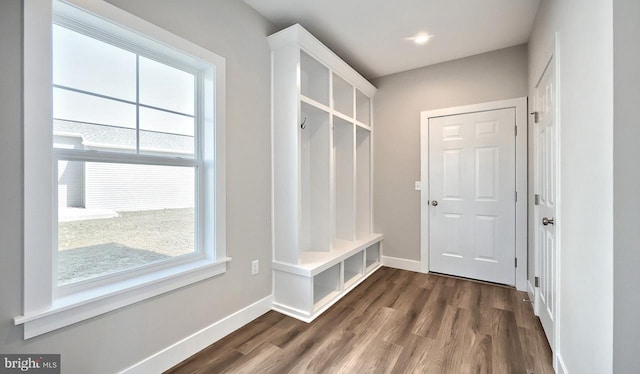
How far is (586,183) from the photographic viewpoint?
1.18m

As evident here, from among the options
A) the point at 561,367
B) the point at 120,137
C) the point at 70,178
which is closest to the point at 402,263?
the point at 561,367

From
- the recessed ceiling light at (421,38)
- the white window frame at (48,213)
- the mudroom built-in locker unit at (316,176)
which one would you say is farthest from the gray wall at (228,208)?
the recessed ceiling light at (421,38)

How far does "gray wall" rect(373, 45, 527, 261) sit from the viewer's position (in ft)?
9.80

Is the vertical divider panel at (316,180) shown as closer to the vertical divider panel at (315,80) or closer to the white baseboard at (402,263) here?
the vertical divider panel at (315,80)

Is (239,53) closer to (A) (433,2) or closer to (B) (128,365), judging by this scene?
(A) (433,2)

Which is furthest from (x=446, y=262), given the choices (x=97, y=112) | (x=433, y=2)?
(x=97, y=112)

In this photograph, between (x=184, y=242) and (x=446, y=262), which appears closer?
(x=184, y=242)

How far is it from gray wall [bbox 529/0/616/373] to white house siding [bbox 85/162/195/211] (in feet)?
7.29

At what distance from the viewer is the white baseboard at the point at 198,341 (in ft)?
5.14

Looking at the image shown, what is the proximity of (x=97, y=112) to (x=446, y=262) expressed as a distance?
357 centimetres

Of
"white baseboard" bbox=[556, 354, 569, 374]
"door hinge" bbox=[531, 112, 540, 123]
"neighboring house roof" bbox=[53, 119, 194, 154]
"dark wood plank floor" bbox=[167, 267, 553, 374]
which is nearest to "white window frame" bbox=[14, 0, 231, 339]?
"neighboring house roof" bbox=[53, 119, 194, 154]

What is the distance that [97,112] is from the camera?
1485 mm

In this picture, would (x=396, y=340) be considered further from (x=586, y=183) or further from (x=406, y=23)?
(x=406, y=23)

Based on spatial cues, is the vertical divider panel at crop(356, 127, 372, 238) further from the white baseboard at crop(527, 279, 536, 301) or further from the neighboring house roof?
the neighboring house roof
